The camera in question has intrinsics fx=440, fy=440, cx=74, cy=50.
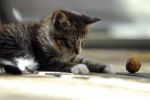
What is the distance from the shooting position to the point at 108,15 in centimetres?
244

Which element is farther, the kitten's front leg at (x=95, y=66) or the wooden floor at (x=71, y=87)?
the kitten's front leg at (x=95, y=66)

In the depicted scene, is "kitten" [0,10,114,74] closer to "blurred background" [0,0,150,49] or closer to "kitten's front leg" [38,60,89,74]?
"kitten's front leg" [38,60,89,74]

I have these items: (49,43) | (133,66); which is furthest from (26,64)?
(133,66)

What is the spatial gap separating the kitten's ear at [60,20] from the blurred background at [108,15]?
0.90 m

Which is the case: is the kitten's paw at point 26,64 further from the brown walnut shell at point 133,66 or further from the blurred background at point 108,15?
the blurred background at point 108,15

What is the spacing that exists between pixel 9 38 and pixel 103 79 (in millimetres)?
368

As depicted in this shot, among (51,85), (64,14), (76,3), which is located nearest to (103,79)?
(51,85)

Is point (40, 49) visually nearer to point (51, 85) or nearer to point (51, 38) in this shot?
point (51, 38)

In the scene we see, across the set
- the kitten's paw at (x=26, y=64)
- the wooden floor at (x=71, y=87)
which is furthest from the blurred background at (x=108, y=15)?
the wooden floor at (x=71, y=87)

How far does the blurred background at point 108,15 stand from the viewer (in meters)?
2.42

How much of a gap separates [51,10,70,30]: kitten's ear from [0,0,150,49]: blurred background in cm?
90

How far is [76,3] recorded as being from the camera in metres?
2.42

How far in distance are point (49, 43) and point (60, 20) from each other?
0.09 metres

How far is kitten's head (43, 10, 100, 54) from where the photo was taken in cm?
149
